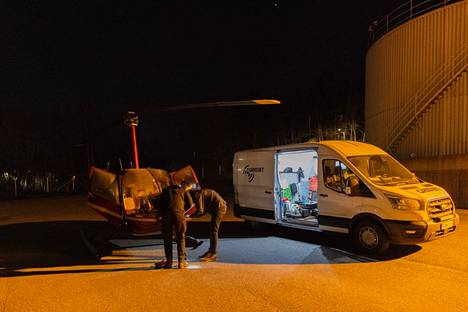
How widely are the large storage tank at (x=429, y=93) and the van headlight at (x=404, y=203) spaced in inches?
318

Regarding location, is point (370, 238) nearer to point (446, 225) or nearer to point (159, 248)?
point (446, 225)

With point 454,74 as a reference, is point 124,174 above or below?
below

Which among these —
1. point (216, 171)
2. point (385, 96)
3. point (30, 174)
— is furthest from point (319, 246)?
point (216, 171)

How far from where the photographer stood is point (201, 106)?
988 cm

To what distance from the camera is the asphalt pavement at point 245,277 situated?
5578 millimetres

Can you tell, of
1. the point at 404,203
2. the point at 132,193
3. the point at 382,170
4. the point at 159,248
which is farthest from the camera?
the point at 132,193

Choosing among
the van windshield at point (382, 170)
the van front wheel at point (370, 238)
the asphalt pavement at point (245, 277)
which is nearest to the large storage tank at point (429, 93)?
the asphalt pavement at point (245, 277)

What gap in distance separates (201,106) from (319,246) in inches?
165

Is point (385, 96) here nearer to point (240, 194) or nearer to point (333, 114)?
point (240, 194)

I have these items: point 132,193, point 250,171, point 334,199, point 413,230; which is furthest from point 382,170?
point 132,193

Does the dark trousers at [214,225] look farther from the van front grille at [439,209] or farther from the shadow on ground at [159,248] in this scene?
the van front grille at [439,209]

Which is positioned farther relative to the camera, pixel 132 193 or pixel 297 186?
pixel 297 186

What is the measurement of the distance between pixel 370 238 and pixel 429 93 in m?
11.3

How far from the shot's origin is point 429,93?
1712cm
